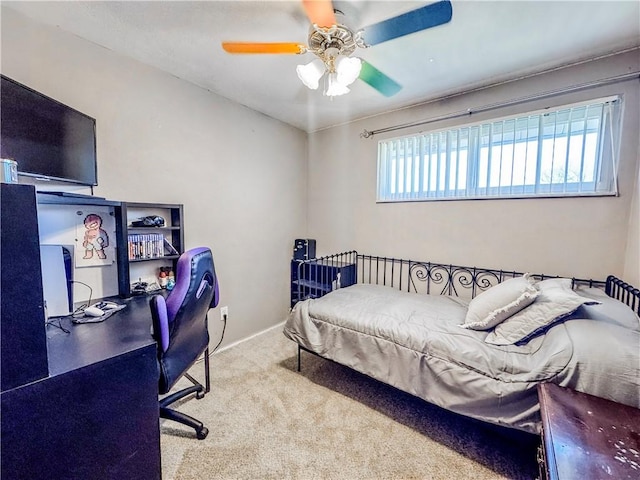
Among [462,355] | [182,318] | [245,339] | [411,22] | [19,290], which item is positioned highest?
[411,22]

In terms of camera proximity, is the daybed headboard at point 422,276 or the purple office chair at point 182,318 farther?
the daybed headboard at point 422,276

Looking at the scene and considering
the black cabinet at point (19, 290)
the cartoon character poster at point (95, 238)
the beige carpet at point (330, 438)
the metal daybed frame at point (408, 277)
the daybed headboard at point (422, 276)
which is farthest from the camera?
the metal daybed frame at point (408, 277)

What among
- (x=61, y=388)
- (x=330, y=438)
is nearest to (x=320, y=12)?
(x=61, y=388)

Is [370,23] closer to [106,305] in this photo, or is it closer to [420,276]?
[420,276]

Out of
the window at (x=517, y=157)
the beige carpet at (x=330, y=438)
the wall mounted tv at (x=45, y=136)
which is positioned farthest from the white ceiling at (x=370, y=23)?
the beige carpet at (x=330, y=438)

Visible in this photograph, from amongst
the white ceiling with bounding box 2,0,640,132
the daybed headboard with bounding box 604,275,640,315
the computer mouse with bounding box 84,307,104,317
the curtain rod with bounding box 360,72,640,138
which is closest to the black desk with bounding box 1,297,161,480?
the computer mouse with bounding box 84,307,104,317

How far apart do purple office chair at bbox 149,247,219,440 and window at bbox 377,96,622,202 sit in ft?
6.93

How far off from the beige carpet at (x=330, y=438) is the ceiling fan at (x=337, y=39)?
205 centimetres

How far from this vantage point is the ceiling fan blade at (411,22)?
111 centimetres

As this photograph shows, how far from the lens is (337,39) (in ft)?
4.61

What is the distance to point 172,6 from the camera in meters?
1.43

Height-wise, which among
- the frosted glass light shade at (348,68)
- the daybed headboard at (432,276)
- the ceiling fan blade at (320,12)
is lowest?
the daybed headboard at (432,276)

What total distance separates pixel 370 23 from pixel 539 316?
6.16 feet

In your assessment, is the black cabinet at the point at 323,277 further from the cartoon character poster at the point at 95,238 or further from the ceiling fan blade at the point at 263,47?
the ceiling fan blade at the point at 263,47
